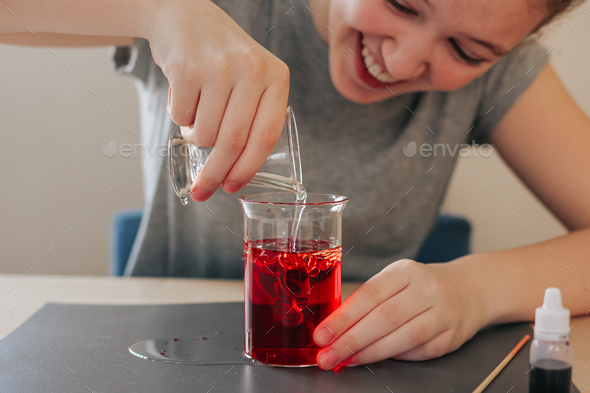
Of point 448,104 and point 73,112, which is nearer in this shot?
point 448,104

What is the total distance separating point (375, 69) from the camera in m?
0.90

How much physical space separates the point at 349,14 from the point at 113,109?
5.47ft

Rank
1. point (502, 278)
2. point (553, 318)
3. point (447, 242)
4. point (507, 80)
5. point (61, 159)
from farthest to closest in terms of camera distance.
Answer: point (61, 159) → point (447, 242) → point (507, 80) → point (502, 278) → point (553, 318)

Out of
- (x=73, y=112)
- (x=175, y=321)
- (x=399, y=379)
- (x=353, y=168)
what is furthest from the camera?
(x=73, y=112)

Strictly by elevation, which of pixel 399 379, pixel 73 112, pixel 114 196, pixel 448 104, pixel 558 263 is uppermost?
pixel 73 112

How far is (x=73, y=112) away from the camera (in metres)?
2.23

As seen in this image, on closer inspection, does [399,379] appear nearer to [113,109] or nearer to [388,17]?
[388,17]

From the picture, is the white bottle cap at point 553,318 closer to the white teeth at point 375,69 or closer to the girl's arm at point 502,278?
the girl's arm at point 502,278

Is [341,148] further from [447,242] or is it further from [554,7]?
[447,242]

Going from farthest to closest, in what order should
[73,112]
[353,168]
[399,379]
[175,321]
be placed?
[73,112] → [353,168] → [175,321] → [399,379]

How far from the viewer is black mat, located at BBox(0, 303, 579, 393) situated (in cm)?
54

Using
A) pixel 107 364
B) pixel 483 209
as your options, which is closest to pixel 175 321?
pixel 107 364

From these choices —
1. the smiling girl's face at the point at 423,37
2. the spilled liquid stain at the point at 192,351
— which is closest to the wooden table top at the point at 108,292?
the spilled liquid stain at the point at 192,351

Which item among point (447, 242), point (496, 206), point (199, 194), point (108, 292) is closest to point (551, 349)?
point (199, 194)
